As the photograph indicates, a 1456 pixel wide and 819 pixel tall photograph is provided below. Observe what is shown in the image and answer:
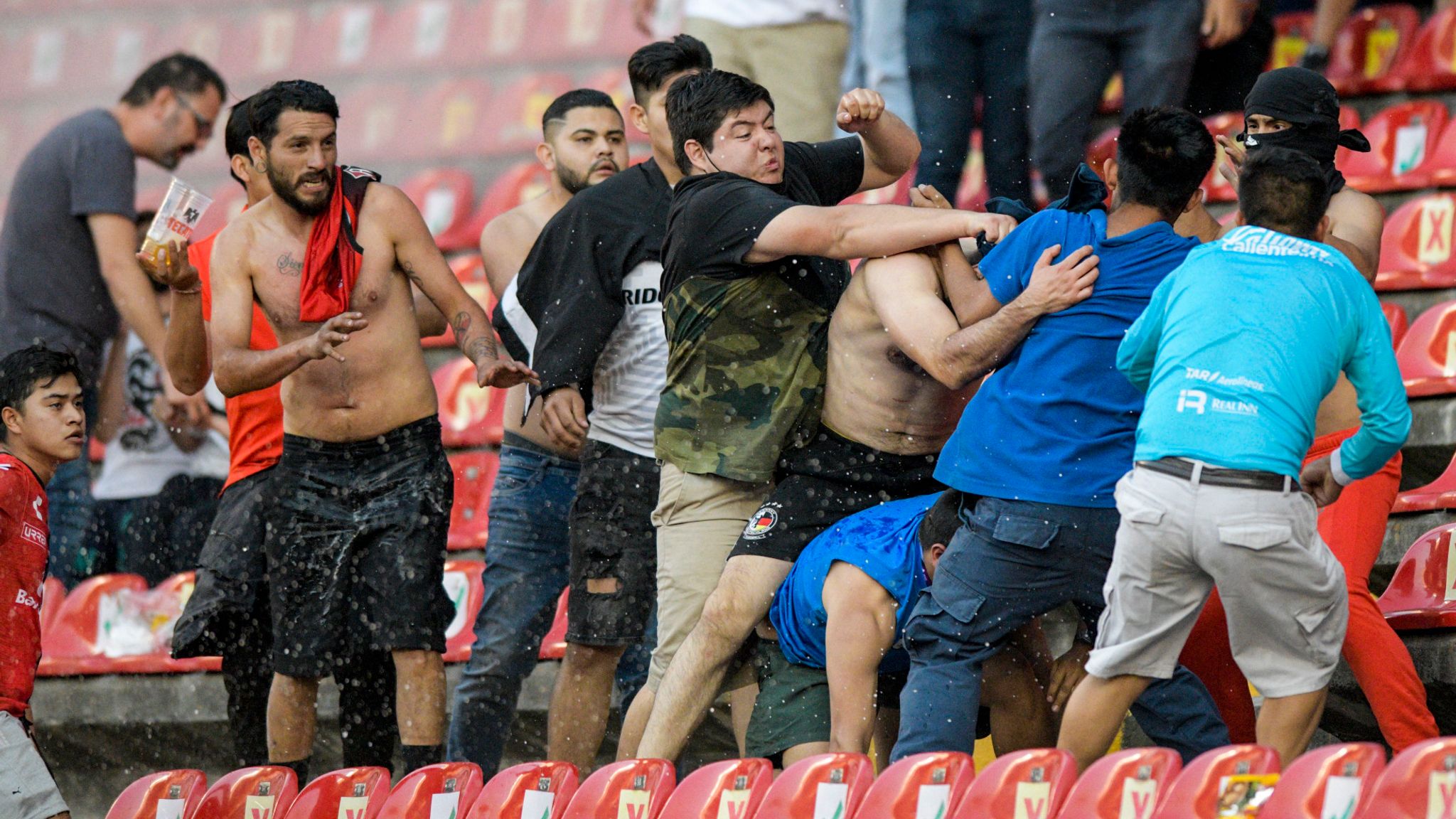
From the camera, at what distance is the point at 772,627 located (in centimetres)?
418

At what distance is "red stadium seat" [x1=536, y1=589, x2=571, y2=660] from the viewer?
5559 millimetres

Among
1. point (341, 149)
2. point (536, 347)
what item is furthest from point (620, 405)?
point (341, 149)

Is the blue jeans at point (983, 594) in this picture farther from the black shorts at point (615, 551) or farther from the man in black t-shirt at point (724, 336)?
the black shorts at point (615, 551)

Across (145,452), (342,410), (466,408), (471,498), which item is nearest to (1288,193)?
(342,410)

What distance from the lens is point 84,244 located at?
22.4ft

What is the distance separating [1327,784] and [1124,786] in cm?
36

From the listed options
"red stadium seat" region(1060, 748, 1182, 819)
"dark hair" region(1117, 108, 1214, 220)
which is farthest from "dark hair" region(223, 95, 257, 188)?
"red stadium seat" region(1060, 748, 1182, 819)

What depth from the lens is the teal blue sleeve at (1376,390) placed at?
3445 mm

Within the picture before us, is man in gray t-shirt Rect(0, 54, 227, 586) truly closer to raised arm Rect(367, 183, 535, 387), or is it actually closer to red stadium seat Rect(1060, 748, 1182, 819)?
raised arm Rect(367, 183, 535, 387)

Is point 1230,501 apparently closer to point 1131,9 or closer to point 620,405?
point 620,405

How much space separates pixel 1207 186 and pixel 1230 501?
11.8ft

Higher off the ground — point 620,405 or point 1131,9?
point 1131,9

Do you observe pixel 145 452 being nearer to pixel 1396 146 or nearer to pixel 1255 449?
pixel 1396 146

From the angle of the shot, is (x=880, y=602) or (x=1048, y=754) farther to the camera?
(x=880, y=602)
